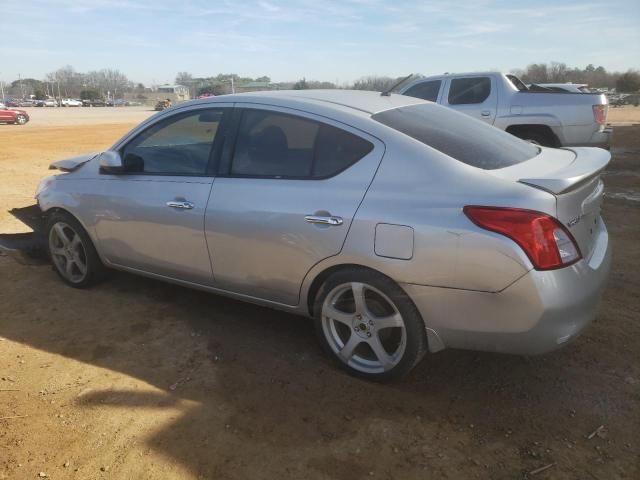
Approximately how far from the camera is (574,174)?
2604 mm

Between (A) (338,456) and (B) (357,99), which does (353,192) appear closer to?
(B) (357,99)

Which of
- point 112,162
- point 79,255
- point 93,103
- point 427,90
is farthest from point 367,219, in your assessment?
point 93,103

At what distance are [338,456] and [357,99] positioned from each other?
215cm

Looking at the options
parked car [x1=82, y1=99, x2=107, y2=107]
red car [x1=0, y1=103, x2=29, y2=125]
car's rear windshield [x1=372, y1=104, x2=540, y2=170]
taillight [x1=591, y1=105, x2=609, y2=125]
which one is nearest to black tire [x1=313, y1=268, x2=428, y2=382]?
car's rear windshield [x1=372, y1=104, x2=540, y2=170]

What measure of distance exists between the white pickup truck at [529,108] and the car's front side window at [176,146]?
604 centimetres

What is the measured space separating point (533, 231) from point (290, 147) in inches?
58.1

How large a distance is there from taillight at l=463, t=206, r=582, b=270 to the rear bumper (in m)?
0.06

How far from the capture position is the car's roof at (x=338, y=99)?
3160 mm

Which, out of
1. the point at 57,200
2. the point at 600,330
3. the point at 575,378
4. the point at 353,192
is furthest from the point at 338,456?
the point at 57,200

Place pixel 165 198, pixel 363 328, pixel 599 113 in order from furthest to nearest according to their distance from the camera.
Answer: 1. pixel 599 113
2. pixel 165 198
3. pixel 363 328

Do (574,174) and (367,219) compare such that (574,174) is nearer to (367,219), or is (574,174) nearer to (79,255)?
(367,219)

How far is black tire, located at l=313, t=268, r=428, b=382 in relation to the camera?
2670mm

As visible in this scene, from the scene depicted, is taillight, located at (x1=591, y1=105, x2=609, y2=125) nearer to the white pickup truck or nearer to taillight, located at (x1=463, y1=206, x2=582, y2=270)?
the white pickup truck

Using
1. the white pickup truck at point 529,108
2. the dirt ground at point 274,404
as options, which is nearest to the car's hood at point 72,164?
the dirt ground at point 274,404
